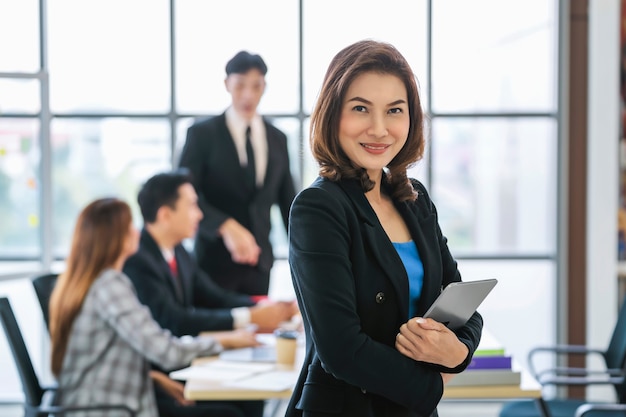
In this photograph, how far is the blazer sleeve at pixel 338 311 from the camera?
→ 158 cm

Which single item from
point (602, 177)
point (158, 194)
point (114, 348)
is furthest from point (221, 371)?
point (602, 177)

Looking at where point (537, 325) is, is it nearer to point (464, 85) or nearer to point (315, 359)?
point (464, 85)

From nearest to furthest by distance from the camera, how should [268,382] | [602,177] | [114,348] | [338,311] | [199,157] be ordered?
1. [338,311]
2. [268,382]
3. [114,348]
4. [199,157]
5. [602,177]

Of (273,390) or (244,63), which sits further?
(244,63)

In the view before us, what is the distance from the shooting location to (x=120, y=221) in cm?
345

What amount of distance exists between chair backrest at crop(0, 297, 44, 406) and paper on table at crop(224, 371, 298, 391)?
804mm

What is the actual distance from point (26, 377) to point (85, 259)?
19.1 inches

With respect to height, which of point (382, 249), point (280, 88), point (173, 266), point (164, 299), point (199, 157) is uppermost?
point (280, 88)

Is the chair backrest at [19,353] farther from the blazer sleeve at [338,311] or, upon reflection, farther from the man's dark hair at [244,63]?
the blazer sleeve at [338,311]

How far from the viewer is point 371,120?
1.70 meters

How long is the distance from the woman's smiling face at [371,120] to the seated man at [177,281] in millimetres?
2040

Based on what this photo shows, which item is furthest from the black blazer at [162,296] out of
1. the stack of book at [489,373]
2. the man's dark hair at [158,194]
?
the stack of book at [489,373]

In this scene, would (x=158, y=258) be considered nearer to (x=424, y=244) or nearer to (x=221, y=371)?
(x=221, y=371)

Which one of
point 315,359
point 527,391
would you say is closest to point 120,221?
point 527,391
